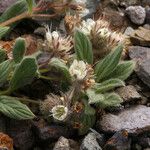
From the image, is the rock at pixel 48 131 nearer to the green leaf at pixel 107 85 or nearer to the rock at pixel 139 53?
the green leaf at pixel 107 85

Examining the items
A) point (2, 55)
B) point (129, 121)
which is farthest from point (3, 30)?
point (129, 121)

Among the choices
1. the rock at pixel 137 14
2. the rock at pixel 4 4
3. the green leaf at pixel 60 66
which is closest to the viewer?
the green leaf at pixel 60 66

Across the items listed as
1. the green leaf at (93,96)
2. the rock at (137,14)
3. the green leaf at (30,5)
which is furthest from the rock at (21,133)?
the rock at (137,14)

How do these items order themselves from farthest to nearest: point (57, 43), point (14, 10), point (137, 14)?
1. point (137, 14)
2. point (14, 10)
3. point (57, 43)

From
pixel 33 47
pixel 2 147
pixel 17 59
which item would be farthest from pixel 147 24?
pixel 2 147

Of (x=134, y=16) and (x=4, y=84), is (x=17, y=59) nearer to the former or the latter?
(x=4, y=84)

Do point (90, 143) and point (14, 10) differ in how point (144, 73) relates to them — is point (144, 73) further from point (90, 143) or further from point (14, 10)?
point (14, 10)
